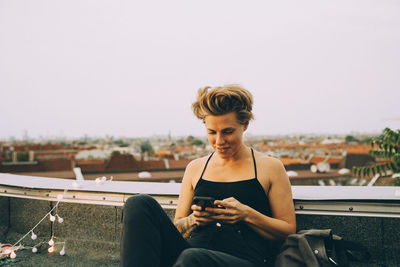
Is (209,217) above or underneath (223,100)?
underneath

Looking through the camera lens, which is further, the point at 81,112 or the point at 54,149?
the point at 81,112

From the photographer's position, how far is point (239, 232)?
177 cm

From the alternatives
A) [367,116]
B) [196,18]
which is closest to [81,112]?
[196,18]

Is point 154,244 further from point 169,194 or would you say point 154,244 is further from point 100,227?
point 100,227

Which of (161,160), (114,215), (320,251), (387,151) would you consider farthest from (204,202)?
(161,160)

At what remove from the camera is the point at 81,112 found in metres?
60.2

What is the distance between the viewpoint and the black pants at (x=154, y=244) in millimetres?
1475

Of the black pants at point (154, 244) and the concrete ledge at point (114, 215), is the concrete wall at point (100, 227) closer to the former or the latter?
the concrete ledge at point (114, 215)

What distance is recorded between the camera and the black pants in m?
1.47

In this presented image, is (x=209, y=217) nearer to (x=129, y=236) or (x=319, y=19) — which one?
(x=129, y=236)

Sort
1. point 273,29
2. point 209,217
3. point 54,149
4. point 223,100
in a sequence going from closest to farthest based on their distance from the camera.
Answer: point 209,217 → point 223,100 → point 273,29 → point 54,149

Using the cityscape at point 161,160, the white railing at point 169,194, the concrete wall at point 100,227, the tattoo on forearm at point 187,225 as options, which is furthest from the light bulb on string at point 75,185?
the cityscape at point 161,160

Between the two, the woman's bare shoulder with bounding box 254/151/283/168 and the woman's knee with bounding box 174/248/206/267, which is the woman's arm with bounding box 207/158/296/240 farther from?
the woman's knee with bounding box 174/248/206/267

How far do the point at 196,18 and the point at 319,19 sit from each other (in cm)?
1660
